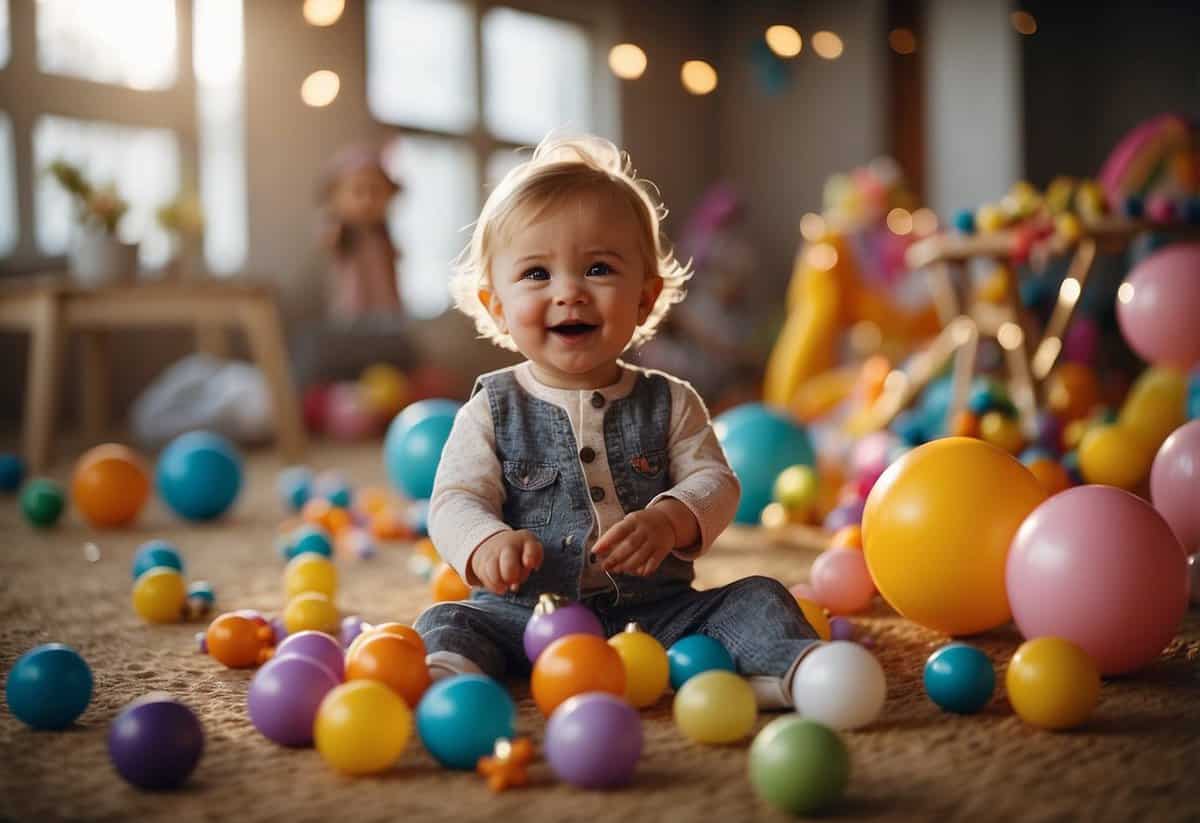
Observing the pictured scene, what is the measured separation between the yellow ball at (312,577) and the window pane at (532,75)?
189 inches

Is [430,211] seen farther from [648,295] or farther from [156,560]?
[648,295]

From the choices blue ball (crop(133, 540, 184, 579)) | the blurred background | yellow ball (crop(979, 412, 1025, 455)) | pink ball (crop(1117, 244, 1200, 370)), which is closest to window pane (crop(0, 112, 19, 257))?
the blurred background

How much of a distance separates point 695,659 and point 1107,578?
0.43 m

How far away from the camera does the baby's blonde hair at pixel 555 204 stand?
137 centimetres

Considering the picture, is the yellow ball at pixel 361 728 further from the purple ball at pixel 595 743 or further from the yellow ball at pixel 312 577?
the yellow ball at pixel 312 577

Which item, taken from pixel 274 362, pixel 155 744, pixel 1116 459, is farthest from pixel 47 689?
pixel 274 362

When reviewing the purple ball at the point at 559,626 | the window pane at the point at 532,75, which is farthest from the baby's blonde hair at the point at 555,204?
the window pane at the point at 532,75

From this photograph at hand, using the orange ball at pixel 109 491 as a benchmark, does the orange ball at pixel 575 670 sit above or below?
below

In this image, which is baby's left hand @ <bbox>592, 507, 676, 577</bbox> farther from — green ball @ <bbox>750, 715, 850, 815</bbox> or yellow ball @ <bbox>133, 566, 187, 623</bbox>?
yellow ball @ <bbox>133, 566, 187, 623</bbox>

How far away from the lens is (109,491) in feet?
8.19

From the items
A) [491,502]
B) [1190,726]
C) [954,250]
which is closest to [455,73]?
[954,250]

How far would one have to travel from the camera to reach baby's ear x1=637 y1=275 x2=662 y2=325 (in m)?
1.46

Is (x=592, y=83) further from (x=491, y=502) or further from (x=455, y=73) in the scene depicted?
(x=491, y=502)

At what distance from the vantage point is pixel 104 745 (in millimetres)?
1099
